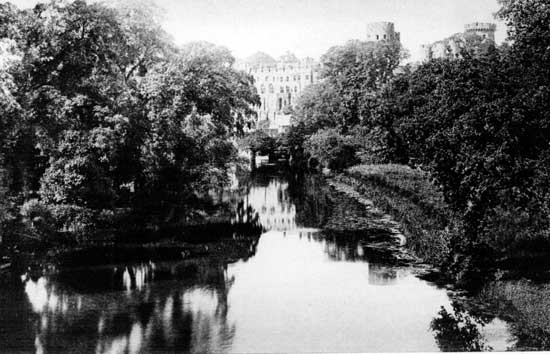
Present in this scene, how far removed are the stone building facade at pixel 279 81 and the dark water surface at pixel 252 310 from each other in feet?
251

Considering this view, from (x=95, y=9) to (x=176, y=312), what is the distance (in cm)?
1392

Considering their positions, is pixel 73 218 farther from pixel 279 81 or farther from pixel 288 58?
pixel 288 58

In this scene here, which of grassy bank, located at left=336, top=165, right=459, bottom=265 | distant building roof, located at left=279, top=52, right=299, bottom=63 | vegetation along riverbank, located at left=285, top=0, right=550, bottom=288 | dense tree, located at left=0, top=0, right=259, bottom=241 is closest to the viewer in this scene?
vegetation along riverbank, located at left=285, top=0, right=550, bottom=288

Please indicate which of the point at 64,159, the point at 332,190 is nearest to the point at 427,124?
the point at 64,159

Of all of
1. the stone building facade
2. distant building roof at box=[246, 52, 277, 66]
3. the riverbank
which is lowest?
the riverbank

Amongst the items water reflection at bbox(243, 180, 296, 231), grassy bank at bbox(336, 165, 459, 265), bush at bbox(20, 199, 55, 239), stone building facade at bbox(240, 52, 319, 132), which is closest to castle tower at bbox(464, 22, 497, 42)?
grassy bank at bbox(336, 165, 459, 265)

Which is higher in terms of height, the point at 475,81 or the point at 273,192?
the point at 475,81

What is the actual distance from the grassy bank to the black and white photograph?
0.13 metres

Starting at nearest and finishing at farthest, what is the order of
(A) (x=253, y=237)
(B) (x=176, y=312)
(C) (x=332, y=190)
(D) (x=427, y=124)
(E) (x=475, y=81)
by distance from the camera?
(B) (x=176, y=312) → (E) (x=475, y=81) → (D) (x=427, y=124) → (A) (x=253, y=237) → (C) (x=332, y=190)

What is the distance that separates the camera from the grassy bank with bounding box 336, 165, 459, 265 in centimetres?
1794

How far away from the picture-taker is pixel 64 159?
21.3m

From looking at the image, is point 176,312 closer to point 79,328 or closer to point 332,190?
point 79,328

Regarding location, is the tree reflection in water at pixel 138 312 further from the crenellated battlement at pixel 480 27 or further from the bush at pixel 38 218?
the crenellated battlement at pixel 480 27

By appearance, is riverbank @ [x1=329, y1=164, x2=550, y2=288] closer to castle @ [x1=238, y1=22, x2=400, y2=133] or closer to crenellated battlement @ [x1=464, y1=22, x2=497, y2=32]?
crenellated battlement @ [x1=464, y1=22, x2=497, y2=32]
